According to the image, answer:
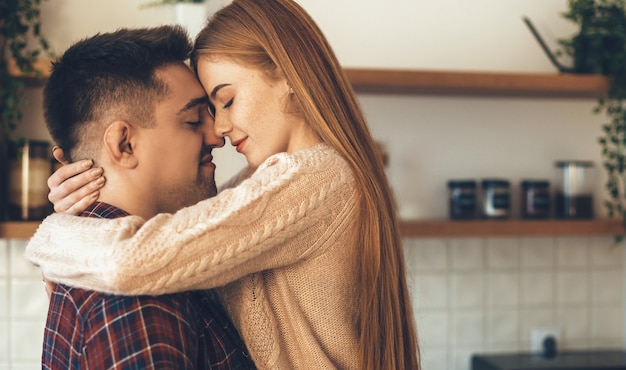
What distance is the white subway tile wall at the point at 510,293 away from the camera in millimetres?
2359

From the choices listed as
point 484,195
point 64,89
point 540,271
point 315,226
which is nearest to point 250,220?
point 315,226

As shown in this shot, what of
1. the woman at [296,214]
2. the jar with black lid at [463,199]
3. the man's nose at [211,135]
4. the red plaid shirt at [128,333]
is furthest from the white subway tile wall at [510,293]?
the red plaid shirt at [128,333]

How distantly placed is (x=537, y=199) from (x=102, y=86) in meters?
1.56

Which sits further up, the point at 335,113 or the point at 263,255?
the point at 335,113

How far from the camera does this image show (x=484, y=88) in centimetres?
210

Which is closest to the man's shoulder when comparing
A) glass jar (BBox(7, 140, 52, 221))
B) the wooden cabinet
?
glass jar (BBox(7, 140, 52, 221))

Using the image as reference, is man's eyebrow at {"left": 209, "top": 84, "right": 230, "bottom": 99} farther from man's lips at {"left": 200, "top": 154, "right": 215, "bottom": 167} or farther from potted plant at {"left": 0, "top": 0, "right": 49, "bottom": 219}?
potted plant at {"left": 0, "top": 0, "right": 49, "bottom": 219}

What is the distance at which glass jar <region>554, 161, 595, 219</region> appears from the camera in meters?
2.27

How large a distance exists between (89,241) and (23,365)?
140 centimetres

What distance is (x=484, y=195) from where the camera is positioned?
87.7 inches

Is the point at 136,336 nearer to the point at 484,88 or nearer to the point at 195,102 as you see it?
the point at 195,102

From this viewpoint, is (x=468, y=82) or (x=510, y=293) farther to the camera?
(x=510, y=293)

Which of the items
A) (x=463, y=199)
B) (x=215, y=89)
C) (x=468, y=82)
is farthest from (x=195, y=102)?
(x=463, y=199)

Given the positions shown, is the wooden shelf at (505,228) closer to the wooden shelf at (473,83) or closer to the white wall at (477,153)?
the white wall at (477,153)
